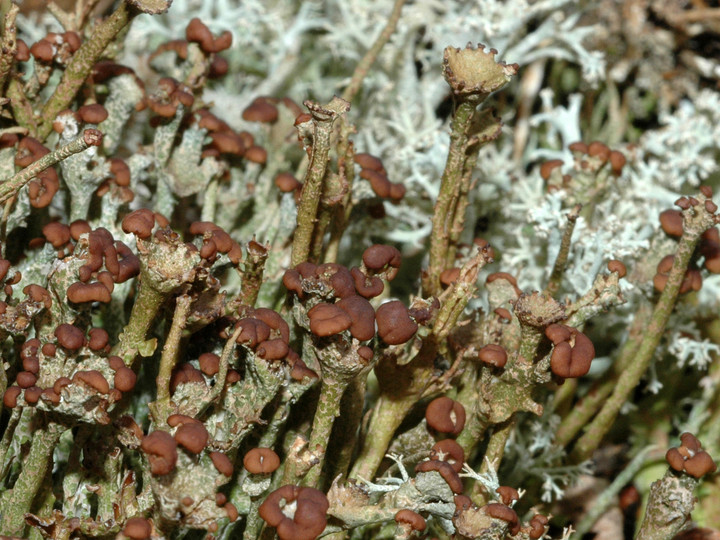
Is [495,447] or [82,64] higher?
[82,64]

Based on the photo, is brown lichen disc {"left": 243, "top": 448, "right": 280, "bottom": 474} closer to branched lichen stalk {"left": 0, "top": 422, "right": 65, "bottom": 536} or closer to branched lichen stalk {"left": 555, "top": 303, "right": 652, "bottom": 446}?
branched lichen stalk {"left": 0, "top": 422, "right": 65, "bottom": 536}

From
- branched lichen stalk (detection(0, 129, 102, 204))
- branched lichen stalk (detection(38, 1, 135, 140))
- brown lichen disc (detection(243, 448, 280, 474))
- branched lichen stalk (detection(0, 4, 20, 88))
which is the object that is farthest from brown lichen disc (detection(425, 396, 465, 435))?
branched lichen stalk (detection(0, 4, 20, 88))

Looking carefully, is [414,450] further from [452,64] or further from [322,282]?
[452,64]

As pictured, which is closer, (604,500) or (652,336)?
(652,336)

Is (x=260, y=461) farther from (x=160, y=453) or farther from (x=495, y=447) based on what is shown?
(x=495, y=447)

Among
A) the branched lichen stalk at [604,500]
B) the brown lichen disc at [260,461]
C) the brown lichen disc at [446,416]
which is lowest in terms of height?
the branched lichen stalk at [604,500]

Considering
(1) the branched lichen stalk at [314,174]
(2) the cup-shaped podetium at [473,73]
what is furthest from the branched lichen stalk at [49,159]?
(2) the cup-shaped podetium at [473,73]

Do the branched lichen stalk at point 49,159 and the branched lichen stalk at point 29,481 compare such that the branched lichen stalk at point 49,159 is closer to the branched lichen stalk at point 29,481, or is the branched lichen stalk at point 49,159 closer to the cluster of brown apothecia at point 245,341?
the cluster of brown apothecia at point 245,341

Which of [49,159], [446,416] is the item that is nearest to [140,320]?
[49,159]
